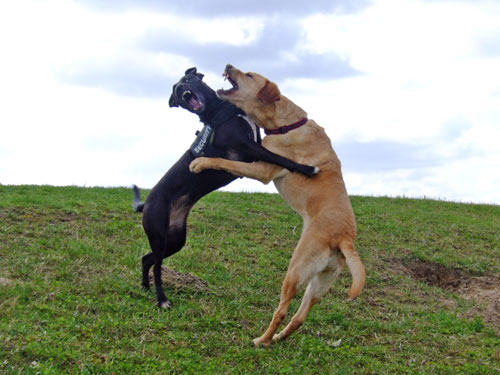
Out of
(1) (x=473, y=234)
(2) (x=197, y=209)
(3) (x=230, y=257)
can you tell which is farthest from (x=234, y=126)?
(1) (x=473, y=234)

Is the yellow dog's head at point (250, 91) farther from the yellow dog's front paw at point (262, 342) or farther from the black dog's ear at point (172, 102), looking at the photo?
the yellow dog's front paw at point (262, 342)

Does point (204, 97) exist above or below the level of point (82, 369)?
above

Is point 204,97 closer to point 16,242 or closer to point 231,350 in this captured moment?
point 231,350

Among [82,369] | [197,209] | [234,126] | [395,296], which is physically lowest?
[82,369]

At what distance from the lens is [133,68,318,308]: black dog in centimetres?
593

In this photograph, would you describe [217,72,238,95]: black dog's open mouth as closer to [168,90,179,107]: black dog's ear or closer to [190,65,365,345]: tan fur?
[190,65,365,345]: tan fur

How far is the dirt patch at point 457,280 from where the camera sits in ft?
26.4

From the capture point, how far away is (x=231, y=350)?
5.22 metres

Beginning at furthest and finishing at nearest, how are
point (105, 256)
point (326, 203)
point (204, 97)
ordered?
point (105, 256) < point (204, 97) < point (326, 203)

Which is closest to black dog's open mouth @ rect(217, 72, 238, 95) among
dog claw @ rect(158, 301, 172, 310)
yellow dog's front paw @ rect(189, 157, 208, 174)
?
yellow dog's front paw @ rect(189, 157, 208, 174)

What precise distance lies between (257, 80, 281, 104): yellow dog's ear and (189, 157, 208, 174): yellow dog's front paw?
0.86 metres

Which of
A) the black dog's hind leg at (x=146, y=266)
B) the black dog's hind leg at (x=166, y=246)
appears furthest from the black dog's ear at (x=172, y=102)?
the black dog's hind leg at (x=146, y=266)

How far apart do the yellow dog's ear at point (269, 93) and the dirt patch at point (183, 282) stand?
2401mm

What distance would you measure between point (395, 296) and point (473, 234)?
3.86 metres
